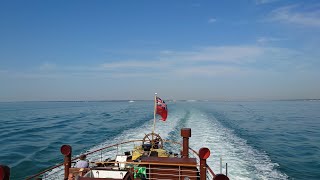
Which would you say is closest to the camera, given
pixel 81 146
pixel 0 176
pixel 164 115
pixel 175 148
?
pixel 0 176

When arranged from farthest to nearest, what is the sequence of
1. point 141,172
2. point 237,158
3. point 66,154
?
point 237,158
point 141,172
point 66,154

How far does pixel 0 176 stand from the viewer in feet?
A: 16.4

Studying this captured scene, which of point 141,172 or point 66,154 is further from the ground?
point 66,154

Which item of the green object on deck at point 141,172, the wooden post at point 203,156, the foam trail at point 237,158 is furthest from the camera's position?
the foam trail at point 237,158

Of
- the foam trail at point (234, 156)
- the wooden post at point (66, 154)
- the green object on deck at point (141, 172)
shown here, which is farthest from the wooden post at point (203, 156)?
the foam trail at point (234, 156)

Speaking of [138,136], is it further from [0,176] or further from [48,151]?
[0,176]

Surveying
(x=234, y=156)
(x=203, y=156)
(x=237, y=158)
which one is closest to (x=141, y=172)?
(x=203, y=156)

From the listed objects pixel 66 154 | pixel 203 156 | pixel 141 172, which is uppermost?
pixel 203 156

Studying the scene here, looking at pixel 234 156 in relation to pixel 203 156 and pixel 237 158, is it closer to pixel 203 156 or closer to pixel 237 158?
pixel 237 158

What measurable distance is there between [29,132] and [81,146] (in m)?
13.4

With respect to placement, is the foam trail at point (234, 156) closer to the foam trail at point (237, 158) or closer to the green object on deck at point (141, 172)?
the foam trail at point (237, 158)

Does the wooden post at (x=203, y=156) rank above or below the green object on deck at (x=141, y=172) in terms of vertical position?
above

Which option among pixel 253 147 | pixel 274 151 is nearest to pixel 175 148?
pixel 253 147

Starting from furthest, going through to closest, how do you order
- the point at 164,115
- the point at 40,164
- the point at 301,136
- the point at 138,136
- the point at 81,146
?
the point at 301,136 < the point at 138,136 < the point at 81,146 < the point at 40,164 < the point at 164,115
